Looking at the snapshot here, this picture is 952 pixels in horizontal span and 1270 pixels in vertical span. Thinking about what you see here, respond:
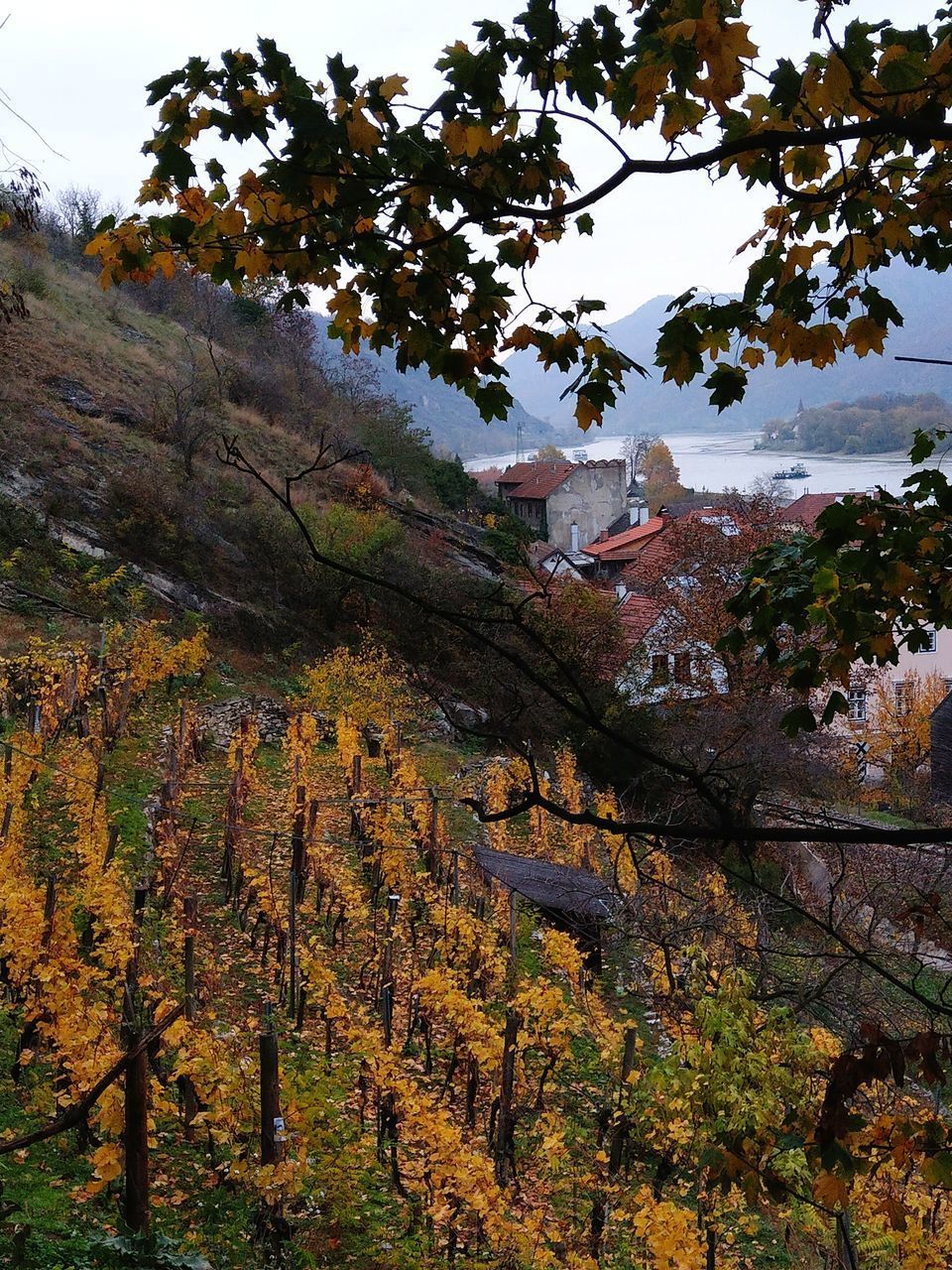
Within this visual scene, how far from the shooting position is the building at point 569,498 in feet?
172

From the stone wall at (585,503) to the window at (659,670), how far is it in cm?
3013

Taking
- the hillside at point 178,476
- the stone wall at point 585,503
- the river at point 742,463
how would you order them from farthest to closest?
1. the stone wall at point 585,503
2. the river at point 742,463
3. the hillside at point 178,476

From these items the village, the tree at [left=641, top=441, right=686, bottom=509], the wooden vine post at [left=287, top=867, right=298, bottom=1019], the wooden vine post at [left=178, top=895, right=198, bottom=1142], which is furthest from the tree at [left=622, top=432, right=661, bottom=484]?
the wooden vine post at [left=178, top=895, right=198, bottom=1142]

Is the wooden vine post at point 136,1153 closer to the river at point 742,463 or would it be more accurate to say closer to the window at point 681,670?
the window at point 681,670

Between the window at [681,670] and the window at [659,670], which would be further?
the window at [681,670]

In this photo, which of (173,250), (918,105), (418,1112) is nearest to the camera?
(918,105)

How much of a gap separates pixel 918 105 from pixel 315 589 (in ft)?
69.3

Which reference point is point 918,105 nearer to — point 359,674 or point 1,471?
point 359,674

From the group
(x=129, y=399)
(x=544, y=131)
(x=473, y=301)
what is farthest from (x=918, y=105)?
(x=129, y=399)

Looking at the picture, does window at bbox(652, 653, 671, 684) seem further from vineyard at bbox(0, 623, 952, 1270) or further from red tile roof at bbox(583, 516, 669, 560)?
red tile roof at bbox(583, 516, 669, 560)

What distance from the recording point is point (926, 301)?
127750 mm

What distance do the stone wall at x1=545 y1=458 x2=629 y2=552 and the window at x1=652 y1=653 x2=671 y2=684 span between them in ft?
98.8

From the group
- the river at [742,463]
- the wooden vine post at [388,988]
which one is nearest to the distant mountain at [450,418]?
the river at [742,463]

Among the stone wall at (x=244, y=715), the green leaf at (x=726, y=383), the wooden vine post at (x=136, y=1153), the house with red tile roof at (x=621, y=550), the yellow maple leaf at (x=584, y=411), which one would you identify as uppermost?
the house with red tile roof at (x=621, y=550)
